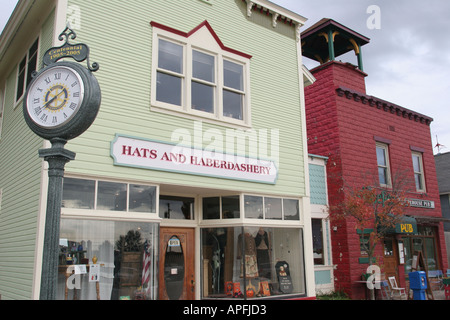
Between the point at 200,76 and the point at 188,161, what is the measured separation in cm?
236

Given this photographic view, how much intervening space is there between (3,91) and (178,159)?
745 cm

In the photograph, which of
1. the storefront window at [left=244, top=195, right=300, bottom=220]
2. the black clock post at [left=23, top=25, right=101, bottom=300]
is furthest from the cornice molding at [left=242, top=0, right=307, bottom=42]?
the black clock post at [left=23, top=25, right=101, bottom=300]

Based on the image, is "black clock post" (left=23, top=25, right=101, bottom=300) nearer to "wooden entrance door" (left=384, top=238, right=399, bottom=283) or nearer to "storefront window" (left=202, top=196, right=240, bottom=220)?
"storefront window" (left=202, top=196, right=240, bottom=220)

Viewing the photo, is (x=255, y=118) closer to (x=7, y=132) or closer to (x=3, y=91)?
(x=7, y=132)

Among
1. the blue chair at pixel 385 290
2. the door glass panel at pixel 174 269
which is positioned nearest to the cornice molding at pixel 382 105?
the blue chair at pixel 385 290

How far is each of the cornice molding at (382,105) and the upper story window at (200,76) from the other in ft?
20.6

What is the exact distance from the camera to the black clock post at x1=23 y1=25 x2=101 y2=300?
4.99 metres

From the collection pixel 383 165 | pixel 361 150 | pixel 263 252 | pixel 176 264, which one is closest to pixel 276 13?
pixel 361 150

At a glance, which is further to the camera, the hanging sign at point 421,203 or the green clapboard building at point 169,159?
the hanging sign at point 421,203

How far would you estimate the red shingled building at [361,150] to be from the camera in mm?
15380

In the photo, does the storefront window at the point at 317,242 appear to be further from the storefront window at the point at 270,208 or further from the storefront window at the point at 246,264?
the storefront window at the point at 246,264

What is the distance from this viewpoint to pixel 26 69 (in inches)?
432

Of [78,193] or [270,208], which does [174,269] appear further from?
[78,193]

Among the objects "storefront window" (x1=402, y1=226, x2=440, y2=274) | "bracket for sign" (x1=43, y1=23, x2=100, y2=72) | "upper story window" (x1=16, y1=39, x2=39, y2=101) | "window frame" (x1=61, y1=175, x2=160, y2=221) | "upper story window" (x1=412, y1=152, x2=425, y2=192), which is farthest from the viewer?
"upper story window" (x1=412, y1=152, x2=425, y2=192)
